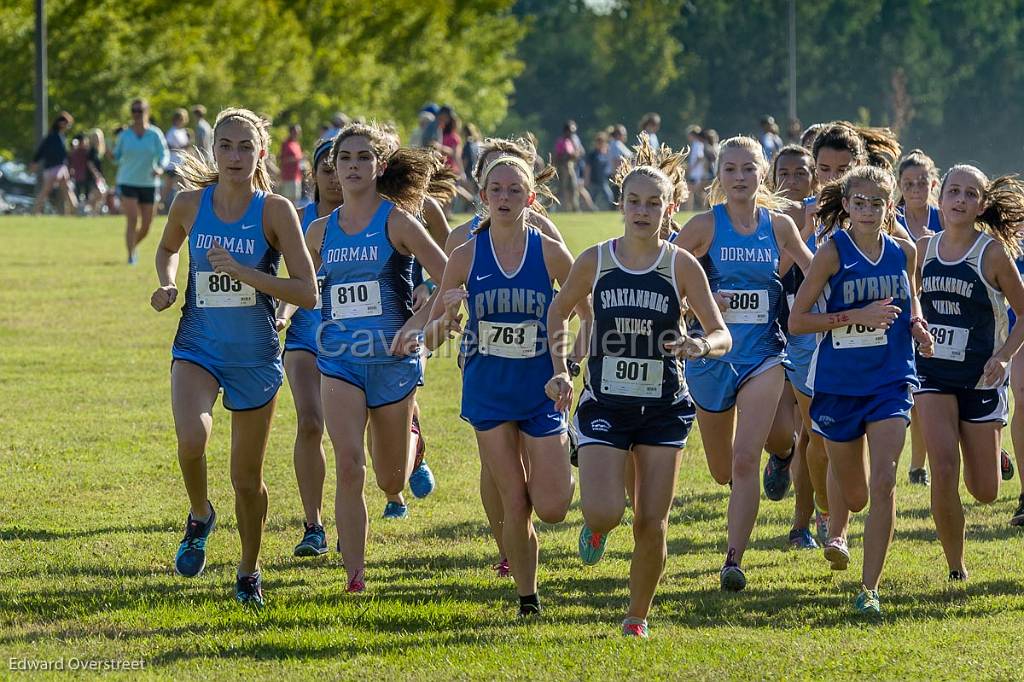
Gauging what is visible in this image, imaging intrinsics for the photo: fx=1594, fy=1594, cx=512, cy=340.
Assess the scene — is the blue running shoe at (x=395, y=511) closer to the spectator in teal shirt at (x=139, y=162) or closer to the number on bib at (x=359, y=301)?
the number on bib at (x=359, y=301)

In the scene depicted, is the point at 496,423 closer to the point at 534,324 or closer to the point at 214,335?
the point at 534,324

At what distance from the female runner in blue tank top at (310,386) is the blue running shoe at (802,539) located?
8.28 ft

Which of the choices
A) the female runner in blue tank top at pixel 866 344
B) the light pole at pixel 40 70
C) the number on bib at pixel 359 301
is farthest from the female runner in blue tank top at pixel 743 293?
the light pole at pixel 40 70

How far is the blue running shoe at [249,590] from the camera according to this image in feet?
23.3

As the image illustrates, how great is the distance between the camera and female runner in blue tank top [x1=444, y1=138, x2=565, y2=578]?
7707 mm

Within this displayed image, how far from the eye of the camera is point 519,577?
22.8ft

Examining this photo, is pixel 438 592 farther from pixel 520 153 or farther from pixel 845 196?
pixel 845 196

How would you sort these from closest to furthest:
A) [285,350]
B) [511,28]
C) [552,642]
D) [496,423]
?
[552,642]
[496,423]
[285,350]
[511,28]

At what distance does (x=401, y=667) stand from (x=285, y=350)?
9.48ft

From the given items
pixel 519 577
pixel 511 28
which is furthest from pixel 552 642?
pixel 511 28

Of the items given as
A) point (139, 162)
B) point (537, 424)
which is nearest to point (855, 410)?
point (537, 424)

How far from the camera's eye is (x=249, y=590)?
23.3 ft

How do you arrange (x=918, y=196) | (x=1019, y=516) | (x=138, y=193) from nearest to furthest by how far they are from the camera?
(x=918, y=196) → (x=1019, y=516) → (x=138, y=193)

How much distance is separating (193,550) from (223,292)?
1.37 meters
